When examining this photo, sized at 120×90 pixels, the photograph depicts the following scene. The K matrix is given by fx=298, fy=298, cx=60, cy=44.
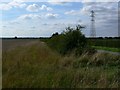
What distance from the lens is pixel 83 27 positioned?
28.4 meters

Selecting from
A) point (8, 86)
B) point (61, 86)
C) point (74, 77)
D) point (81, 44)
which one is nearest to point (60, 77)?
point (74, 77)

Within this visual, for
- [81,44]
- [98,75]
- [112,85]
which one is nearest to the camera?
[112,85]

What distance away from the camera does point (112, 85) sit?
9.13 metres

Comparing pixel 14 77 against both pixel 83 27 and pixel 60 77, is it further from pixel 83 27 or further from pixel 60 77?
pixel 83 27

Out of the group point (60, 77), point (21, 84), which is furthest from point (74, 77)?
point (21, 84)

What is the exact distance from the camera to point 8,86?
934cm

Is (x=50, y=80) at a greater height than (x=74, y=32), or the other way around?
(x=74, y=32)

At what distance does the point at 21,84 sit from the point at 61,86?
50.8 inches

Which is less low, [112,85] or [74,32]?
[74,32]

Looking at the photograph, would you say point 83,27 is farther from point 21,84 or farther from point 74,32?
point 21,84

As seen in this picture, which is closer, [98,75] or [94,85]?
[94,85]

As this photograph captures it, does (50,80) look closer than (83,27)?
Yes

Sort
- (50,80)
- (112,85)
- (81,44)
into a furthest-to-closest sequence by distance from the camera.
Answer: (81,44) < (50,80) < (112,85)

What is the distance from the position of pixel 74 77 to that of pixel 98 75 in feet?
3.59
